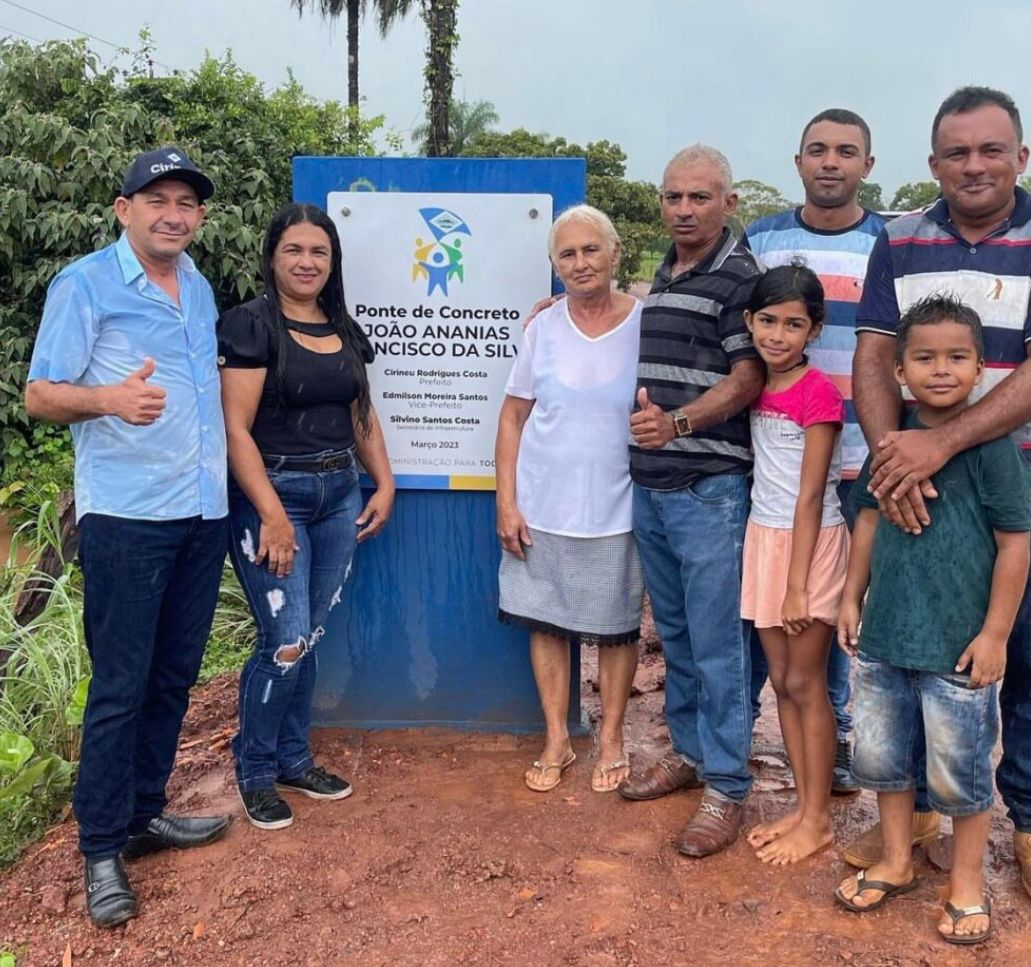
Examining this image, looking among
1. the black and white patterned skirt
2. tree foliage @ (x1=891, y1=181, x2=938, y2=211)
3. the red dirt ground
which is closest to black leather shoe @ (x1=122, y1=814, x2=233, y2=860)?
the red dirt ground

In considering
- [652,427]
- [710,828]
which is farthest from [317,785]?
[652,427]

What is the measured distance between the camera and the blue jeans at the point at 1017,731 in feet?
9.14

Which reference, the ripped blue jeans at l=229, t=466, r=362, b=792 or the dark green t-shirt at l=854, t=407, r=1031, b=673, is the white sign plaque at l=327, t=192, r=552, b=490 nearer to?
the ripped blue jeans at l=229, t=466, r=362, b=792

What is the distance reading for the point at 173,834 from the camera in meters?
3.16

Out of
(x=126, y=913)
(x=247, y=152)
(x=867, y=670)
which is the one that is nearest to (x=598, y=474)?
(x=867, y=670)

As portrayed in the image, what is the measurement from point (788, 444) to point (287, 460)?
1.48 metres

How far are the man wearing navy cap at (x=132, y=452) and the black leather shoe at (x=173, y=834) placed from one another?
0.20 metres

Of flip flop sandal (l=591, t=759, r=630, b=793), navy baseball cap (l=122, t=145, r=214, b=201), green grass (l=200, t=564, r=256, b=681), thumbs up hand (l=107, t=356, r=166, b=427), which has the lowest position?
green grass (l=200, t=564, r=256, b=681)

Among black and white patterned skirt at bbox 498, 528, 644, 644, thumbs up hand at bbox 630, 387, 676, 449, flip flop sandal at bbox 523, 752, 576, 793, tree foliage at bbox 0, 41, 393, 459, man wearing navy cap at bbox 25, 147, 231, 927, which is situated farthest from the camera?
tree foliage at bbox 0, 41, 393, 459

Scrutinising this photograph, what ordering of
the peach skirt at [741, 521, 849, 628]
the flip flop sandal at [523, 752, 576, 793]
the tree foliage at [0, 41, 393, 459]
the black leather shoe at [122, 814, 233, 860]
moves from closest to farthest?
the peach skirt at [741, 521, 849, 628] < the black leather shoe at [122, 814, 233, 860] < the flip flop sandal at [523, 752, 576, 793] < the tree foliage at [0, 41, 393, 459]

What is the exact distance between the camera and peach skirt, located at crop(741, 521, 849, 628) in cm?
289

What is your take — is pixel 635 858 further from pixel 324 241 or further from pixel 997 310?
pixel 324 241

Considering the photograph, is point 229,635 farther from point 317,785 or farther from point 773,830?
point 773,830

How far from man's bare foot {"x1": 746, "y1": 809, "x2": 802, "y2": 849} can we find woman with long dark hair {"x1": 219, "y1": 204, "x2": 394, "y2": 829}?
144cm
